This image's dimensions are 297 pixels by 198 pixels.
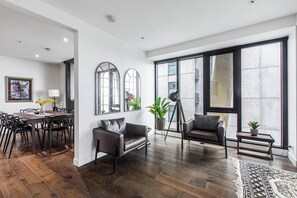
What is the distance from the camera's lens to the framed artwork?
497 cm

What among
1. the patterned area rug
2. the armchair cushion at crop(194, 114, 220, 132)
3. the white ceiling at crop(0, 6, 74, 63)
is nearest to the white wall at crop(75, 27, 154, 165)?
the white ceiling at crop(0, 6, 74, 63)

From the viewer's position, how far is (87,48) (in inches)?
108

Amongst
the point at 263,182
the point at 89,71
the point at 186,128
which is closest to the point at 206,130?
the point at 186,128

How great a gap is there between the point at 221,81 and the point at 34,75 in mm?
6768

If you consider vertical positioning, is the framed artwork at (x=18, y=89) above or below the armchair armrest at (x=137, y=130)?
above

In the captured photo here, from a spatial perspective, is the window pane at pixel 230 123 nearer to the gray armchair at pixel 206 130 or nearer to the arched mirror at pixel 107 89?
the gray armchair at pixel 206 130

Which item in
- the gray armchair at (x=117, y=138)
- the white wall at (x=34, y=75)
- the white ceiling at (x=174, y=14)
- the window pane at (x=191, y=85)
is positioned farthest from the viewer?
the white wall at (x=34, y=75)

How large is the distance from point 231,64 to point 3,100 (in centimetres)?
736

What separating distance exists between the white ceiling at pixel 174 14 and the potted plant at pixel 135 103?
1744mm

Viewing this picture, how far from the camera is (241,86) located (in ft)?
11.6

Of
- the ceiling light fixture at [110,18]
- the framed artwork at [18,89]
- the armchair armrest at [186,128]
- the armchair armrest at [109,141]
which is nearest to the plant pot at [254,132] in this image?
the armchair armrest at [186,128]

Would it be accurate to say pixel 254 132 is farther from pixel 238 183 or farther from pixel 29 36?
pixel 29 36

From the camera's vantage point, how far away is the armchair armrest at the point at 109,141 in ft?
7.98

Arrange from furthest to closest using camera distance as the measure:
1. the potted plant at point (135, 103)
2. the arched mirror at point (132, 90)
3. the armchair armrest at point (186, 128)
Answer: the potted plant at point (135, 103)
the arched mirror at point (132, 90)
the armchair armrest at point (186, 128)
